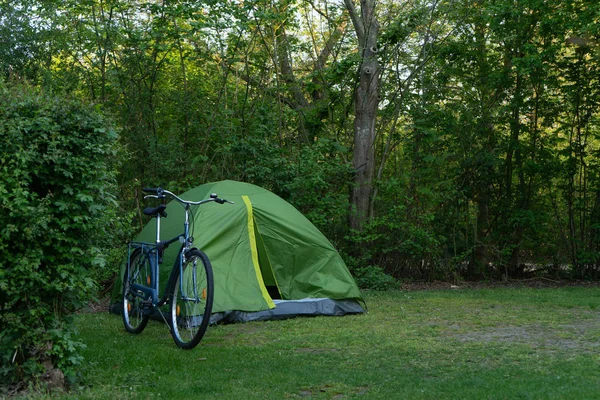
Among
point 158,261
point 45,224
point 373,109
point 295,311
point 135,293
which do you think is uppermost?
point 373,109

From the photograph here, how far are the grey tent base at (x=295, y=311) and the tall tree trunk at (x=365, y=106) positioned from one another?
393 centimetres

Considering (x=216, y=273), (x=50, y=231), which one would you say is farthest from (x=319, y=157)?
(x=50, y=231)

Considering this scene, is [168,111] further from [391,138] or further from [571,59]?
[571,59]

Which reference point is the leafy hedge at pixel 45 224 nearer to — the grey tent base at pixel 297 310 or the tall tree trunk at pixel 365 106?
the grey tent base at pixel 297 310

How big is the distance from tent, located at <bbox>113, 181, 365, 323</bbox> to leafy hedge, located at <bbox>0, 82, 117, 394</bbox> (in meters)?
2.96

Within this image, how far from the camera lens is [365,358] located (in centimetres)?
548

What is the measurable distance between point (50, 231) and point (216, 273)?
331 centimetres

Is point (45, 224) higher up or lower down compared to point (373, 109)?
lower down

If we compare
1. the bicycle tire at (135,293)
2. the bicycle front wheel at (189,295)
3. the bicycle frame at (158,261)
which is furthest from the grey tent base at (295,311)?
the bicycle front wheel at (189,295)

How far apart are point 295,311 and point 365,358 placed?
2.29 m

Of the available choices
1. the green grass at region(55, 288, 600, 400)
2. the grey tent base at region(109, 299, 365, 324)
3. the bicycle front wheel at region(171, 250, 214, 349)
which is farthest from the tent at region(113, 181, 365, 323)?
the bicycle front wheel at region(171, 250, 214, 349)

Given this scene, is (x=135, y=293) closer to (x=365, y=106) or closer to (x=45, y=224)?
(x=45, y=224)

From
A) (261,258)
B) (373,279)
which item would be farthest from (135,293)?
(373,279)

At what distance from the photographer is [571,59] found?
12117 mm
